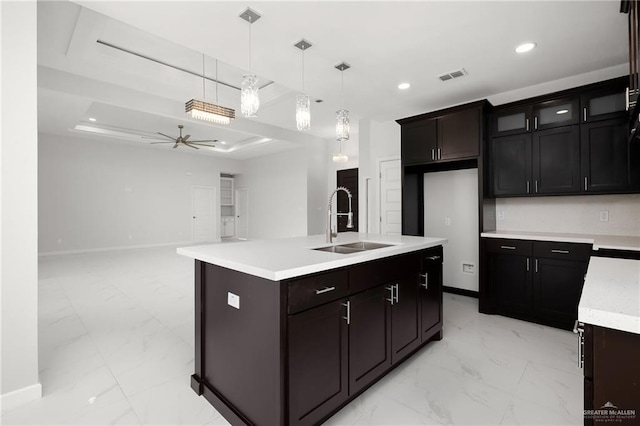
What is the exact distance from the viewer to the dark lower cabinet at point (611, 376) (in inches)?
35.2

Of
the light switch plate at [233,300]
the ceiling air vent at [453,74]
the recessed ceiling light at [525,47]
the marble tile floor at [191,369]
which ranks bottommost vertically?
the marble tile floor at [191,369]

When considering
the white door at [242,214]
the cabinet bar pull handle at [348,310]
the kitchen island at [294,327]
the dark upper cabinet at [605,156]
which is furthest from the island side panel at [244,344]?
the white door at [242,214]

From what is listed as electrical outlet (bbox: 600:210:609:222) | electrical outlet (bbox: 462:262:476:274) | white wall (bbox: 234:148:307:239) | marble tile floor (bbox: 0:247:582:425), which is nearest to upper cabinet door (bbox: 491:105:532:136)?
electrical outlet (bbox: 600:210:609:222)

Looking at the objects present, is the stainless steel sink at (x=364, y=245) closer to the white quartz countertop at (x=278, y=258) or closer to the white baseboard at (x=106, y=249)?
the white quartz countertop at (x=278, y=258)

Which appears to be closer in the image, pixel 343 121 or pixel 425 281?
pixel 425 281

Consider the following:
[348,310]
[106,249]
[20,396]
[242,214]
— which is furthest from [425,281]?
[242,214]

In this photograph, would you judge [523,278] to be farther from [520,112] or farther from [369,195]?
Result: [369,195]

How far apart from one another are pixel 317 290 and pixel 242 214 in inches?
390

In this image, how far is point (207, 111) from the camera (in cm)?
317

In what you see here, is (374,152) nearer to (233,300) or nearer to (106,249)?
(233,300)

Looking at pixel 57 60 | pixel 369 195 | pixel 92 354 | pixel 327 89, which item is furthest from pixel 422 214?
pixel 57 60

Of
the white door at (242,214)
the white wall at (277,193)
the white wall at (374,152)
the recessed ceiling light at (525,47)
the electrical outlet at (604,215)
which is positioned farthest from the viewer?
the white door at (242,214)

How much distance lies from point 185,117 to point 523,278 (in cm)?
587

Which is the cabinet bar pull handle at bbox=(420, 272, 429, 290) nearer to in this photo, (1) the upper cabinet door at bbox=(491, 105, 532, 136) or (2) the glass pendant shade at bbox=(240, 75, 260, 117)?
(2) the glass pendant shade at bbox=(240, 75, 260, 117)
